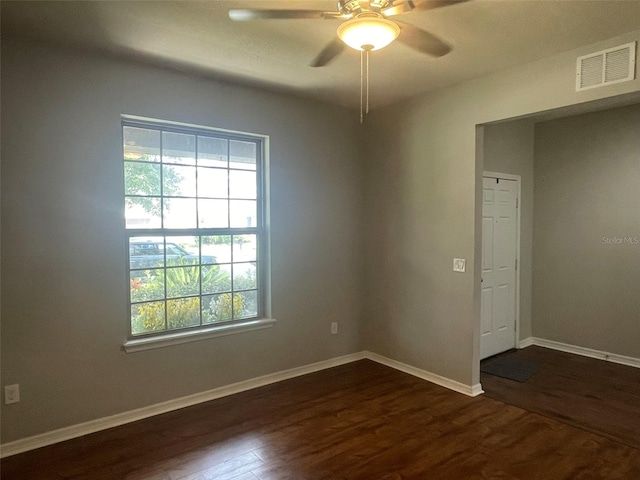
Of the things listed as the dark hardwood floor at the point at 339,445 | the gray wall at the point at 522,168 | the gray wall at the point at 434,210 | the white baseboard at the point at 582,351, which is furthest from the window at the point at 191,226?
the white baseboard at the point at 582,351

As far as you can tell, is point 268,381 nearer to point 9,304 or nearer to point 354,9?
point 9,304

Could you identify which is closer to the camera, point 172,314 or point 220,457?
point 220,457

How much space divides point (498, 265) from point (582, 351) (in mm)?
1303

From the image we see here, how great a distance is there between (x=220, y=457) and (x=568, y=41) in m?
3.39

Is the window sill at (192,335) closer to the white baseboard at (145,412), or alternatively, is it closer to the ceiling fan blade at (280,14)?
the white baseboard at (145,412)

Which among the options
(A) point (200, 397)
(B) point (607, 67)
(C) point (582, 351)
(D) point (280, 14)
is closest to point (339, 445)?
(A) point (200, 397)

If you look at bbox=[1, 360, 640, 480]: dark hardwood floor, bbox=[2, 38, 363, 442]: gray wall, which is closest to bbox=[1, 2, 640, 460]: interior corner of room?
bbox=[2, 38, 363, 442]: gray wall

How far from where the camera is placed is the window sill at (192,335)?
3.03 meters

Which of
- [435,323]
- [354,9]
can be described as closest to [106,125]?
[354,9]

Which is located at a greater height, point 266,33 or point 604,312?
point 266,33

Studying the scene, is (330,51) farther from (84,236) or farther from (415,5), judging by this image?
(84,236)

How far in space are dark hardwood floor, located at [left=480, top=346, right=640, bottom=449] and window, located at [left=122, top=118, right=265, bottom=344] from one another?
7.58 feet

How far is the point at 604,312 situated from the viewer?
4316 mm

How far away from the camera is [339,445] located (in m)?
2.69
